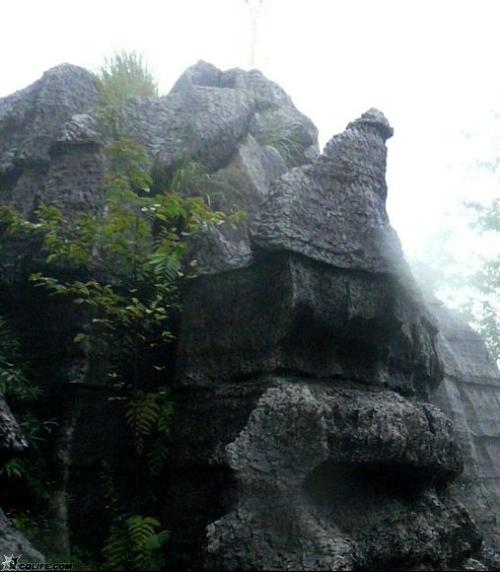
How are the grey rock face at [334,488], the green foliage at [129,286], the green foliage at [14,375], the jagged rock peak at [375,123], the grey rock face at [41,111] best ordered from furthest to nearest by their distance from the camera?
the grey rock face at [41,111] < the jagged rock peak at [375,123] < the green foliage at [14,375] < the green foliage at [129,286] < the grey rock face at [334,488]

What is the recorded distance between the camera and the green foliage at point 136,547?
4.23 meters

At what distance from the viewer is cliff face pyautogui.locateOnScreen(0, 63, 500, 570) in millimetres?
4121

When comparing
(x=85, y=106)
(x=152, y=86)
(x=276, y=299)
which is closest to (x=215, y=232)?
(x=276, y=299)

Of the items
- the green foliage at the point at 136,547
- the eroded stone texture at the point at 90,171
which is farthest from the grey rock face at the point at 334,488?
the eroded stone texture at the point at 90,171

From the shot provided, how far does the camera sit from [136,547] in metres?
4.28

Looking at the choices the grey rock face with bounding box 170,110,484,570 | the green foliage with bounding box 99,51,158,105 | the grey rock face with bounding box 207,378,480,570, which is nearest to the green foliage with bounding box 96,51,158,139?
the green foliage with bounding box 99,51,158,105

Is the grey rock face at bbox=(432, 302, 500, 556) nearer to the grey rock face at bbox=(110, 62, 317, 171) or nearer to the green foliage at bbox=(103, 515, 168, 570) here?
the grey rock face at bbox=(110, 62, 317, 171)

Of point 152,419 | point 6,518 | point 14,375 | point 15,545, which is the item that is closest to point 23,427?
point 14,375

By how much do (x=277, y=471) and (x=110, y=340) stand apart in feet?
6.25

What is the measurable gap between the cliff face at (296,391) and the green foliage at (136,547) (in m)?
0.17

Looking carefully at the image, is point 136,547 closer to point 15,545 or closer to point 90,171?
point 15,545

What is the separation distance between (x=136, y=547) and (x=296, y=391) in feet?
4.48

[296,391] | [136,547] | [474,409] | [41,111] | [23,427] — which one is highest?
[41,111]

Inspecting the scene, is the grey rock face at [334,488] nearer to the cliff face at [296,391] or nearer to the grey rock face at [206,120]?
the cliff face at [296,391]
